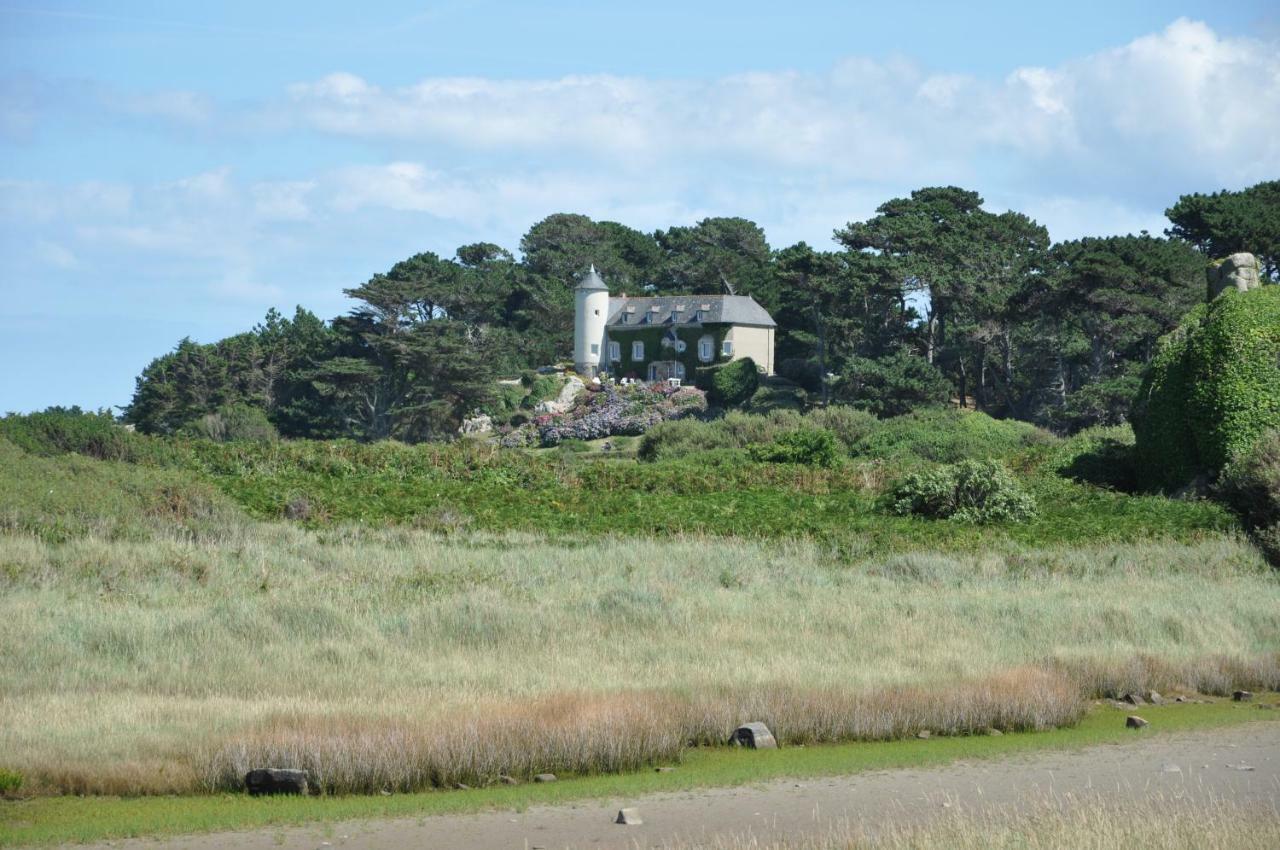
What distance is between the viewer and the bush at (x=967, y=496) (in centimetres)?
2714

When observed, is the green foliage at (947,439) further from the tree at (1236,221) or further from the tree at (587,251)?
the tree at (587,251)

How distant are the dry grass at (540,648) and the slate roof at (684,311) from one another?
6358cm

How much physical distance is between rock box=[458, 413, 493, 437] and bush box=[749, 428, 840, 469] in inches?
1564

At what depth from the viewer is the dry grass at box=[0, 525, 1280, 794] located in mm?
11680

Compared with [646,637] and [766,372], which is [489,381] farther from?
[646,637]

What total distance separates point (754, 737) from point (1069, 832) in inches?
170

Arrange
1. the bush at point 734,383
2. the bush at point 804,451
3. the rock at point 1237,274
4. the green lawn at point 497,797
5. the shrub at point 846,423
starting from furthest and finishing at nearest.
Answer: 1. the bush at point 734,383
2. the shrub at point 846,423
3. the bush at point 804,451
4. the rock at point 1237,274
5. the green lawn at point 497,797

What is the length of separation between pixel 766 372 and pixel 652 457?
36.2m

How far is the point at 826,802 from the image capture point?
10.8 metres

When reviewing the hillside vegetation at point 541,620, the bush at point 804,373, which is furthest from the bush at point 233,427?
the hillside vegetation at point 541,620

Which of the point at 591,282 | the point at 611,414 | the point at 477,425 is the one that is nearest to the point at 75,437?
the point at 611,414

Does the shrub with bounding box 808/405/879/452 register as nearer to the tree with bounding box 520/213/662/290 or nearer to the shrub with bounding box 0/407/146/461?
the shrub with bounding box 0/407/146/461

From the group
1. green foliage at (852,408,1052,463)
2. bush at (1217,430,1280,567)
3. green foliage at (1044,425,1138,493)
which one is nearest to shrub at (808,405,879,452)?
green foliage at (852,408,1052,463)

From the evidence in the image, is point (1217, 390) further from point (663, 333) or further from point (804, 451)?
point (663, 333)
